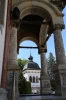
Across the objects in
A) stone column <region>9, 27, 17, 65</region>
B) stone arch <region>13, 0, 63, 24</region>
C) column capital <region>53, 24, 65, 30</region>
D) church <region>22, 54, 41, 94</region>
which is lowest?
church <region>22, 54, 41, 94</region>

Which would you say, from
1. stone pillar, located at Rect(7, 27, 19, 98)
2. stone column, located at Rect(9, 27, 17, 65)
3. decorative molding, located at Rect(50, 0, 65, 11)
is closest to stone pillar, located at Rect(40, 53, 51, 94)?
stone pillar, located at Rect(7, 27, 19, 98)

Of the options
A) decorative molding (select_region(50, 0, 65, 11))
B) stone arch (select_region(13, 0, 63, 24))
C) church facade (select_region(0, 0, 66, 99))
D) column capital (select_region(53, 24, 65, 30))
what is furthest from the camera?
decorative molding (select_region(50, 0, 65, 11))

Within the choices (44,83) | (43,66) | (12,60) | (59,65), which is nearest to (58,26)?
(59,65)

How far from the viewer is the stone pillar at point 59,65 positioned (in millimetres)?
6345

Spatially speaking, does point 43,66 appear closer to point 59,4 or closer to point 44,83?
point 44,83

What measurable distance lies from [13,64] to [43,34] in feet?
20.8

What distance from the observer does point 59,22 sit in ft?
25.8

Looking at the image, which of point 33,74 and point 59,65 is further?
point 33,74

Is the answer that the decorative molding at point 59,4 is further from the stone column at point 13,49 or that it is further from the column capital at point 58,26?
the stone column at point 13,49

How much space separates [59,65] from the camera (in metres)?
6.61

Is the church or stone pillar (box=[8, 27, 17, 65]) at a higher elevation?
stone pillar (box=[8, 27, 17, 65])

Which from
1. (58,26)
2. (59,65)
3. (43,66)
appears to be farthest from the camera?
(43,66)

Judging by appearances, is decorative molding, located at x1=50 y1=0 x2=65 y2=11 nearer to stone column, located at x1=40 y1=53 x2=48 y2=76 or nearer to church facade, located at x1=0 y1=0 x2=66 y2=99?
church facade, located at x1=0 y1=0 x2=66 y2=99

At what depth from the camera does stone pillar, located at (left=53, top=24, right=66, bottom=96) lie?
6345mm
